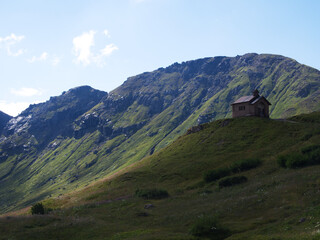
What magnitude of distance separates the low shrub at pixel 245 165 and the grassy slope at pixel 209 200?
6.66 feet

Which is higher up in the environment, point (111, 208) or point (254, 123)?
point (254, 123)

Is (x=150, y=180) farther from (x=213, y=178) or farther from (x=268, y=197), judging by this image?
(x=268, y=197)

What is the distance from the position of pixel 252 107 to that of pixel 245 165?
146ft

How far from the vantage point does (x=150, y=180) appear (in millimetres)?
75812

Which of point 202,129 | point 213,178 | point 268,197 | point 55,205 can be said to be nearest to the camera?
point 268,197

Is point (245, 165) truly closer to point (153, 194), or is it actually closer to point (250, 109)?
point (153, 194)

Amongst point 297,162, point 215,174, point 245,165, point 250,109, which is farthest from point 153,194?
point 250,109

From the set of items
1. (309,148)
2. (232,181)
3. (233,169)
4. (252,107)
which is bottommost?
(232,181)

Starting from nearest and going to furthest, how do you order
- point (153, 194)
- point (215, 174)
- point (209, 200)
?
point (209, 200), point (153, 194), point (215, 174)

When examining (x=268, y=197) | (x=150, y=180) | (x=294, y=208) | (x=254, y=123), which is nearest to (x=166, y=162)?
(x=150, y=180)

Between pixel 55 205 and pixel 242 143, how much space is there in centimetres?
5409

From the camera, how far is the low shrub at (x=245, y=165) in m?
63.5

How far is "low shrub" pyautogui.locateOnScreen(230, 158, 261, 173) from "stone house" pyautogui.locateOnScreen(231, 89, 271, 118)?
41902 millimetres

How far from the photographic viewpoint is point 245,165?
63969 mm
